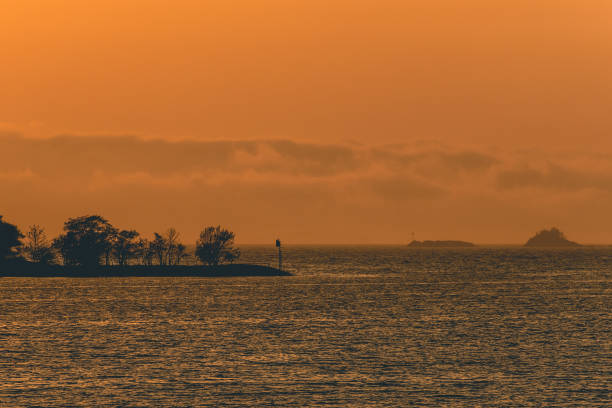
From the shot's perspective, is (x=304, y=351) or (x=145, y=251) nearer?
(x=304, y=351)

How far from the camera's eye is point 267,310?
304 ft

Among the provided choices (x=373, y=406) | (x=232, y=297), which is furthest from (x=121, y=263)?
(x=373, y=406)

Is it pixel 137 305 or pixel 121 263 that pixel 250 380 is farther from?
pixel 121 263

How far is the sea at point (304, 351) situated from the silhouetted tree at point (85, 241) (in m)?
58.9

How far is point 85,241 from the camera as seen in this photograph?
570ft

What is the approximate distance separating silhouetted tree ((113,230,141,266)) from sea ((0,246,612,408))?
62.5 m

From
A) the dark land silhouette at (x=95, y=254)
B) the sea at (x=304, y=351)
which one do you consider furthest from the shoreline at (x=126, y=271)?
the sea at (x=304, y=351)

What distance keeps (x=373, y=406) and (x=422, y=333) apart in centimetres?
3131

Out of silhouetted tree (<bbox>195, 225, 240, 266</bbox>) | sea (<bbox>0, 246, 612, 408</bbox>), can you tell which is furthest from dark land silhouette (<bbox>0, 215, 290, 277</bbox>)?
sea (<bbox>0, 246, 612, 408</bbox>)

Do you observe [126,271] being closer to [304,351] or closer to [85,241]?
[85,241]

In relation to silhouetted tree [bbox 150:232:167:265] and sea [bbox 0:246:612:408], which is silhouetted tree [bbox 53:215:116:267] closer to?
silhouetted tree [bbox 150:232:167:265]

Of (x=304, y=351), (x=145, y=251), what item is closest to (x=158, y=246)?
(x=145, y=251)

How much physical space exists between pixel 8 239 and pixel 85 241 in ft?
49.1

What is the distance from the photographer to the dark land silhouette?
563 feet
